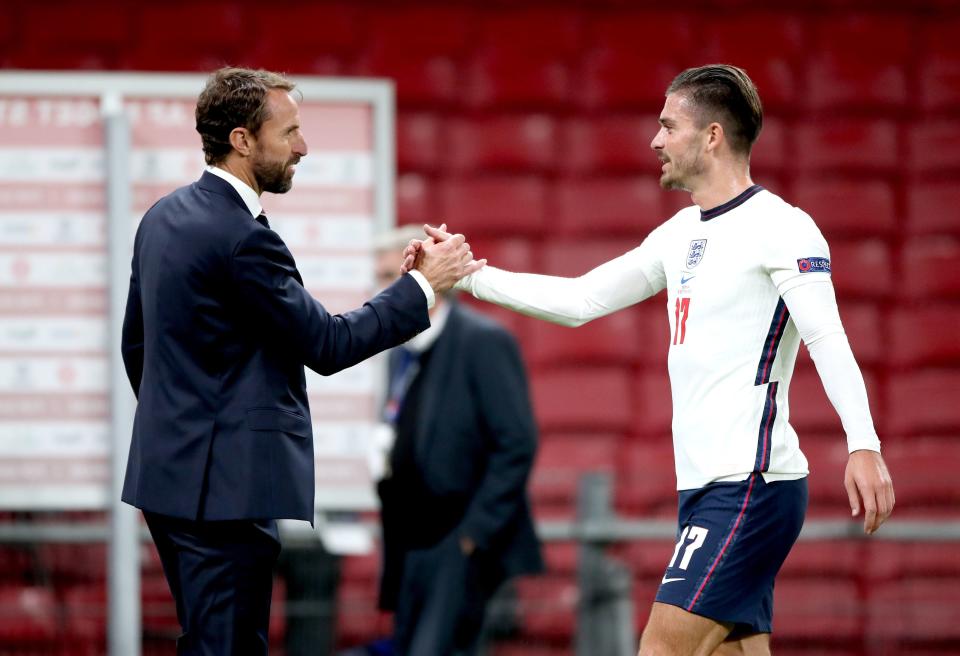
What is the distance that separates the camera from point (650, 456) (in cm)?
621

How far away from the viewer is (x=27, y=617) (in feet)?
18.3

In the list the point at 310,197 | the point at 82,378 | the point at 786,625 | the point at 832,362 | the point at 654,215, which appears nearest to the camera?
the point at 832,362

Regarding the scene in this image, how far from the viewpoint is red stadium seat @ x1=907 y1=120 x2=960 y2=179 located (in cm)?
641

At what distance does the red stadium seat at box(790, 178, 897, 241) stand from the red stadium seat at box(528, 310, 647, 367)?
0.87 metres

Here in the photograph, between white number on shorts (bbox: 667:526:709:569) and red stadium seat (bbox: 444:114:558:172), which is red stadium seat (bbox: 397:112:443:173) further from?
white number on shorts (bbox: 667:526:709:569)

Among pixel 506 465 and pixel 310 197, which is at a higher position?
pixel 310 197

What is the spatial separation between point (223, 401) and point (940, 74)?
4.24 metres

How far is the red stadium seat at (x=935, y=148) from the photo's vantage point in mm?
6406

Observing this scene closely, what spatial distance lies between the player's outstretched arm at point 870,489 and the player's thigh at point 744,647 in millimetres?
378

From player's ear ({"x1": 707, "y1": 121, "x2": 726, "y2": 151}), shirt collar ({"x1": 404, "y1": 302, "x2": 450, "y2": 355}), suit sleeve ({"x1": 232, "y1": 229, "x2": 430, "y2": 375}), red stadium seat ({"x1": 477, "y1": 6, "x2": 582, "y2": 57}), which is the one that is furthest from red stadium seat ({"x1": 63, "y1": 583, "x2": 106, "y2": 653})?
player's ear ({"x1": 707, "y1": 121, "x2": 726, "y2": 151})

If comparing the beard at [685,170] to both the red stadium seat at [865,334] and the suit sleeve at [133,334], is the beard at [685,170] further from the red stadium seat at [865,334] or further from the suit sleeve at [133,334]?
the red stadium seat at [865,334]

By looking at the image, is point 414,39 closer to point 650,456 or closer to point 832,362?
point 650,456

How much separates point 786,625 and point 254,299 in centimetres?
350

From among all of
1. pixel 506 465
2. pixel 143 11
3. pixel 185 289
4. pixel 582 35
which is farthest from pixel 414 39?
pixel 185 289
